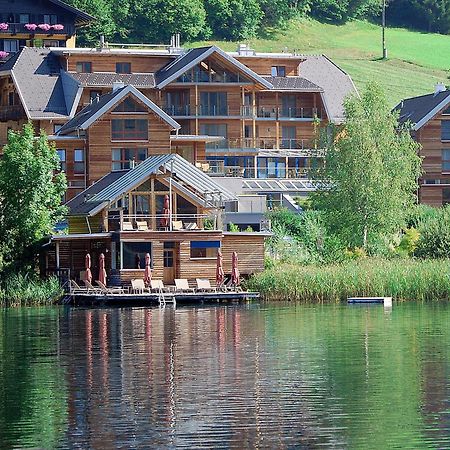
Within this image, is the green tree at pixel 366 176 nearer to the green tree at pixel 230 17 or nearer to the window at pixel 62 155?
the window at pixel 62 155

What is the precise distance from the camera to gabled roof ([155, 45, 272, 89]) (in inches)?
3669

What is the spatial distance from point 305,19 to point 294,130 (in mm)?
55887

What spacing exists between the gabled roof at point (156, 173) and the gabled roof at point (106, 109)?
10.2 m

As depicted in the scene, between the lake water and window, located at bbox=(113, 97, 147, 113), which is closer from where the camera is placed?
the lake water

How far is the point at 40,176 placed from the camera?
2749 inches

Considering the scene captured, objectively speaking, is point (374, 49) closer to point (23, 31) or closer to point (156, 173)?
point (23, 31)

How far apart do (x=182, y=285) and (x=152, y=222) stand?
13.0ft

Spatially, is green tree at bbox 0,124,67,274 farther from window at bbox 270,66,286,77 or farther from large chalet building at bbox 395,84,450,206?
window at bbox 270,66,286,77

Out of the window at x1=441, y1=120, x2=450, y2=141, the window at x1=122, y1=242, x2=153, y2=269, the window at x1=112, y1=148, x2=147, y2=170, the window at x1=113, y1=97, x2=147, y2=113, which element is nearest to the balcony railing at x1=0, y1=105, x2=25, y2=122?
the window at x1=112, y1=148, x2=147, y2=170

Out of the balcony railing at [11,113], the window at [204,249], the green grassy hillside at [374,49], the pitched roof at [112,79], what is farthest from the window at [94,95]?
the green grassy hillside at [374,49]

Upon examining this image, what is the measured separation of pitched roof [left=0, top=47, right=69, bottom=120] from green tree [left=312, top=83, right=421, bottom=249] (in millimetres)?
18290

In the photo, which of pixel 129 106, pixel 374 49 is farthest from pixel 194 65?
pixel 374 49

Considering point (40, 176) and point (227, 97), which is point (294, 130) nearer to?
point (227, 97)

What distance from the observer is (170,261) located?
69000mm
